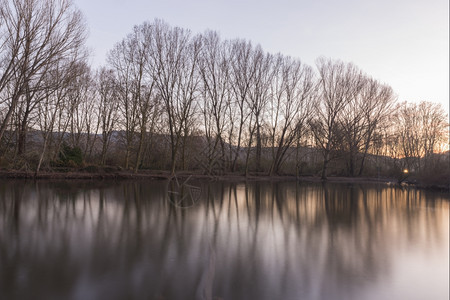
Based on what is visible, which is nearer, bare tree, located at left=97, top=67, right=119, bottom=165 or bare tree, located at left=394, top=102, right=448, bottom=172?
bare tree, located at left=97, top=67, right=119, bottom=165

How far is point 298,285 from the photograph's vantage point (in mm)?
4684

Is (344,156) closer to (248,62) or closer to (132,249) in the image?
(248,62)

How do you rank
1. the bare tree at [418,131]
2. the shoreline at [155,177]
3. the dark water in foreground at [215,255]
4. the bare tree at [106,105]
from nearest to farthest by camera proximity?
the dark water in foreground at [215,255] → the shoreline at [155,177] → the bare tree at [106,105] → the bare tree at [418,131]

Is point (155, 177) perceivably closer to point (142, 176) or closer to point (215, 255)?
point (142, 176)

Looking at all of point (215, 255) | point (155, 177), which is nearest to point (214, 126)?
point (155, 177)

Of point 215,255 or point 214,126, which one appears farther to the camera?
point 214,126

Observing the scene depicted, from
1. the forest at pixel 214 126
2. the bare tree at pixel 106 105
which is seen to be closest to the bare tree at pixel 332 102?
the forest at pixel 214 126

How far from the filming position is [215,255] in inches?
240

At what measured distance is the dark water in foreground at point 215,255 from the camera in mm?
4449

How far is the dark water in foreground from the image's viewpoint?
4449 millimetres

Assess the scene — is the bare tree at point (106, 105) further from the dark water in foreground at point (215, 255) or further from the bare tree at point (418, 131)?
the bare tree at point (418, 131)

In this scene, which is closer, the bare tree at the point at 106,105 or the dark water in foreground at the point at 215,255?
the dark water in foreground at the point at 215,255

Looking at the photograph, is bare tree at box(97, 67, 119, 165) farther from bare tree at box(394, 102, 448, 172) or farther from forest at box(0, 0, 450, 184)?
bare tree at box(394, 102, 448, 172)

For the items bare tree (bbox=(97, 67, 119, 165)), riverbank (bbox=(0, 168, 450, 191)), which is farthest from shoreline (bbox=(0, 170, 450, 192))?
bare tree (bbox=(97, 67, 119, 165))
